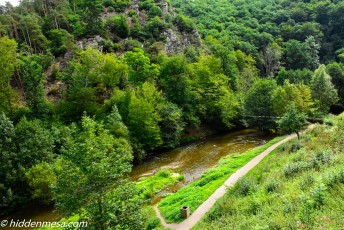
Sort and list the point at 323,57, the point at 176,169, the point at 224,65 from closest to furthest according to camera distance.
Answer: the point at 176,169
the point at 224,65
the point at 323,57

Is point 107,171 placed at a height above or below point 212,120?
above

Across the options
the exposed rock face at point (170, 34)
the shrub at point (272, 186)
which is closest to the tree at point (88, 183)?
the shrub at point (272, 186)

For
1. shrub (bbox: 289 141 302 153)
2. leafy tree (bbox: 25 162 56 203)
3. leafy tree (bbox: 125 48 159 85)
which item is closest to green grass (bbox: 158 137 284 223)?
shrub (bbox: 289 141 302 153)

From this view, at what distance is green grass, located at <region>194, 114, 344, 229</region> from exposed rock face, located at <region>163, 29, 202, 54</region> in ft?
165

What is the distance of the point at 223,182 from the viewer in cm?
2442

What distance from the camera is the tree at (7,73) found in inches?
1423

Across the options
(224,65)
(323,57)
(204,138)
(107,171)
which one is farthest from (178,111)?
(323,57)

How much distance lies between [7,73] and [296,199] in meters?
Result: 41.3

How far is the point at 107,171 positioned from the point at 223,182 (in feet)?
49.7

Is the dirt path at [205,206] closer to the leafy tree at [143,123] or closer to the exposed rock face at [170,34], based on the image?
the leafy tree at [143,123]

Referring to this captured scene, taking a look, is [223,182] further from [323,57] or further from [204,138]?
[323,57]

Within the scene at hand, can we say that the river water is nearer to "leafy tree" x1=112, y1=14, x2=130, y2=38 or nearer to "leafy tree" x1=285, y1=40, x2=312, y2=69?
"leafy tree" x1=112, y1=14, x2=130, y2=38

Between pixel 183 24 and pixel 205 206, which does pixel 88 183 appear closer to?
pixel 205 206

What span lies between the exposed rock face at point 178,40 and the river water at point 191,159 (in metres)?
29.1
